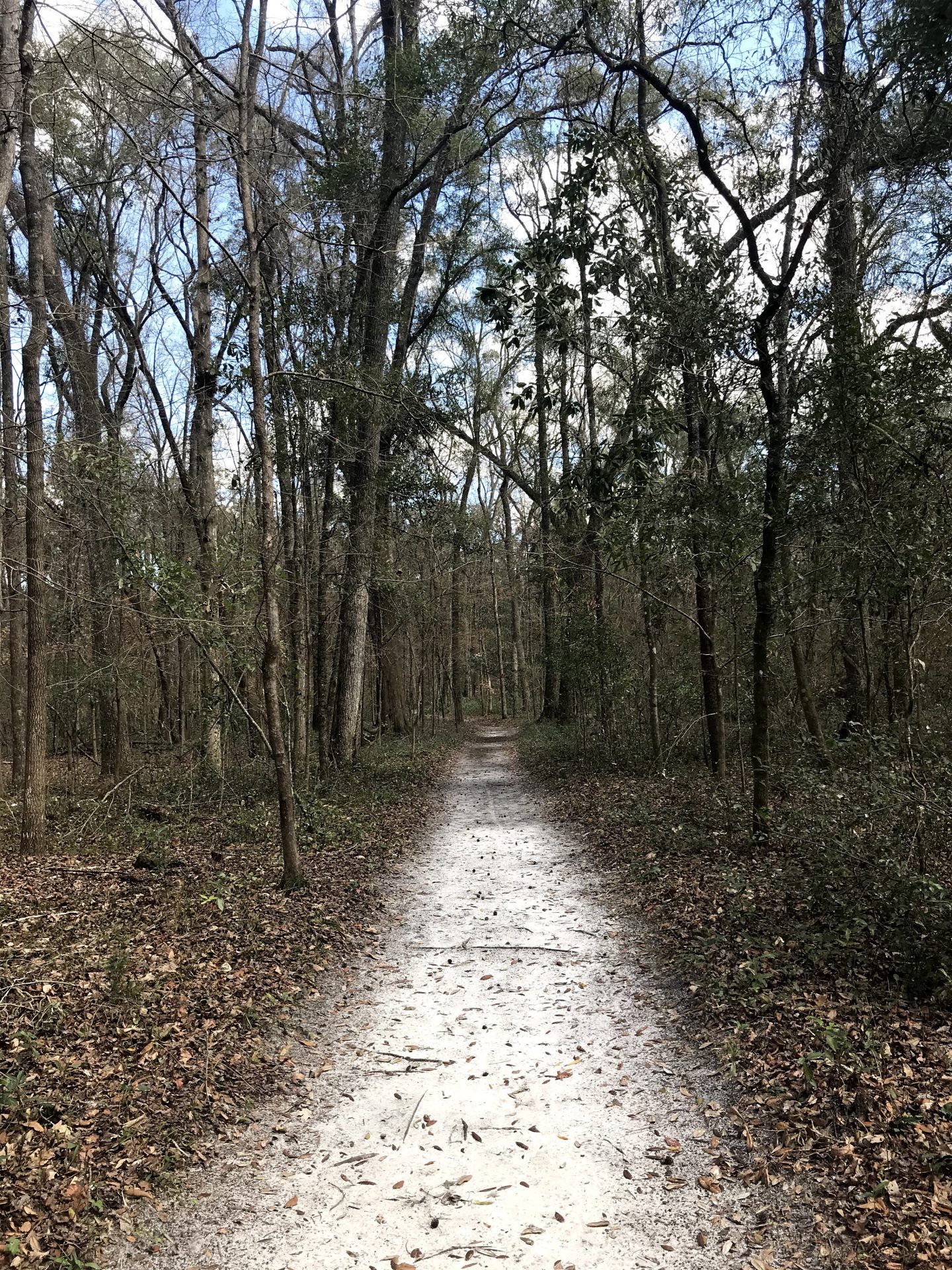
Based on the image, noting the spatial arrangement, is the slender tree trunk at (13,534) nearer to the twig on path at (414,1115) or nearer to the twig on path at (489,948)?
the twig on path at (489,948)

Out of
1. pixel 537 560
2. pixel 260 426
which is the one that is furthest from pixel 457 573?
pixel 260 426

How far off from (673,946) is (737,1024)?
1.38m

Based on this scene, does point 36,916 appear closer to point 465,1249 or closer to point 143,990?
point 143,990

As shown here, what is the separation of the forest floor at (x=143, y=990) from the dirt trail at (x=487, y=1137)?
11.2 inches

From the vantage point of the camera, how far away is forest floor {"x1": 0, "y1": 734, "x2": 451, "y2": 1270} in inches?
134

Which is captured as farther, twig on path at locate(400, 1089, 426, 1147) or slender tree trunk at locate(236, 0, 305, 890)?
slender tree trunk at locate(236, 0, 305, 890)

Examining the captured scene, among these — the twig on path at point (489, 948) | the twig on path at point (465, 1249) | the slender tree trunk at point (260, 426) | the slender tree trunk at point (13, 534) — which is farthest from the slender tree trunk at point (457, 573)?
the twig on path at point (465, 1249)

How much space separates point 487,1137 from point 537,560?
12689 millimetres

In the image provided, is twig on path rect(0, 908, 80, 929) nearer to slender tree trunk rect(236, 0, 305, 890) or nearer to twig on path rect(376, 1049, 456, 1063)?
slender tree trunk rect(236, 0, 305, 890)

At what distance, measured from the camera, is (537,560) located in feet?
51.6

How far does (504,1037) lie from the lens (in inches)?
192

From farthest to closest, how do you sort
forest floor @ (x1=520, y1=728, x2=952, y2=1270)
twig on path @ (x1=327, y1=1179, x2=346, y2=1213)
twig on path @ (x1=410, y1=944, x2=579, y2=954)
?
twig on path @ (x1=410, y1=944, x2=579, y2=954), twig on path @ (x1=327, y1=1179, x2=346, y2=1213), forest floor @ (x1=520, y1=728, x2=952, y2=1270)

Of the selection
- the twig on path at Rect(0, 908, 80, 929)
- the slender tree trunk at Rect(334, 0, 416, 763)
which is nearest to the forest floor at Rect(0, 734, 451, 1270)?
the twig on path at Rect(0, 908, 80, 929)

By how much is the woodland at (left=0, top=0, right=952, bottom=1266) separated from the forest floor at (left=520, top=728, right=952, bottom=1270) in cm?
3
